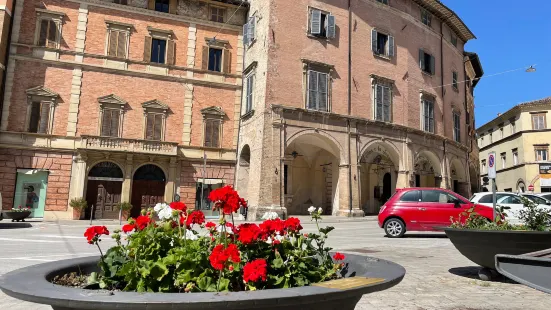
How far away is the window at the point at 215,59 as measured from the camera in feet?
77.9

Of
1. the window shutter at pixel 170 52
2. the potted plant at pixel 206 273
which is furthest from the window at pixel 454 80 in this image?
the potted plant at pixel 206 273

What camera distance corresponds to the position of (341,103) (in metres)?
23.0

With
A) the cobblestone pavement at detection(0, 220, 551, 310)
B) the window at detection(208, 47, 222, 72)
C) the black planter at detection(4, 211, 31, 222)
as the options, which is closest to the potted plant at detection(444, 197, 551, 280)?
the cobblestone pavement at detection(0, 220, 551, 310)

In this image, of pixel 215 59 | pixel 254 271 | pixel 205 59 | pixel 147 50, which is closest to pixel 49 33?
pixel 147 50

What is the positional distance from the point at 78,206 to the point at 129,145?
162 inches

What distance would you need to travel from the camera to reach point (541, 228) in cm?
583

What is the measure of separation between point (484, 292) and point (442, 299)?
90 centimetres

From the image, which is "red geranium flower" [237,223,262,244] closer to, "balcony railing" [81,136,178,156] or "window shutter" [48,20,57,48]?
"balcony railing" [81,136,178,156]

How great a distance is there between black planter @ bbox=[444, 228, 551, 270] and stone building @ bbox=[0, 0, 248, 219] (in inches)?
709

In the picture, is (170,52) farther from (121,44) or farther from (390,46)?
(390,46)

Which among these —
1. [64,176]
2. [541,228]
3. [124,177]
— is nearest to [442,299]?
[541,228]

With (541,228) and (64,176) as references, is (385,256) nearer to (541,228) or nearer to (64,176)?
(541,228)

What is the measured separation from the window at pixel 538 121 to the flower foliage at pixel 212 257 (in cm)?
4571

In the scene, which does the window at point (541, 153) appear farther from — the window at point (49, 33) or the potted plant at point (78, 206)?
the window at point (49, 33)
